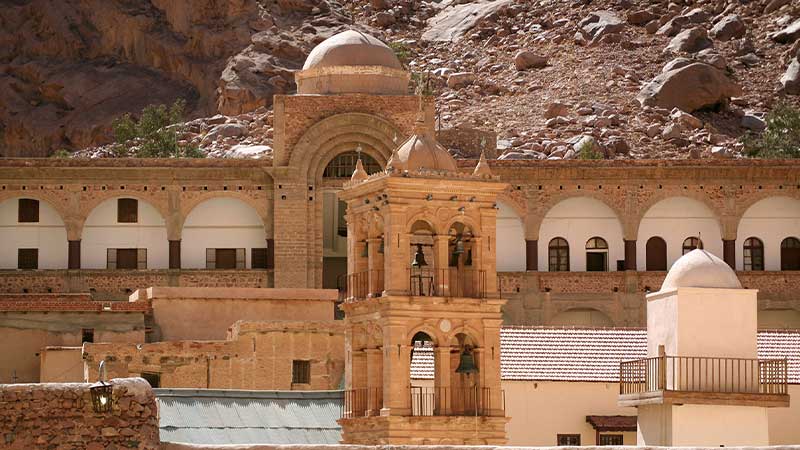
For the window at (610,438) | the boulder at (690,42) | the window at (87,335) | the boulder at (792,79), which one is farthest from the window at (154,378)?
the boulder at (690,42)

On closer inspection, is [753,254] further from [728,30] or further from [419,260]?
[728,30]

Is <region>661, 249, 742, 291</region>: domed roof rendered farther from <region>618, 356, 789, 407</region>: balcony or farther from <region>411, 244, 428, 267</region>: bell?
<region>411, 244, 428, 267</region>: bell

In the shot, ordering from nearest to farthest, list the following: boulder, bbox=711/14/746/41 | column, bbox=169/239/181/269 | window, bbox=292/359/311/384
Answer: window, bbox=292/359/311/384 → column, bbox=169/239/181/269 → boulder, bbox=711/14/746/41

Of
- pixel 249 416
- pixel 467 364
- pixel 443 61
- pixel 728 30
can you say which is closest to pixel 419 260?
pixel 467 364

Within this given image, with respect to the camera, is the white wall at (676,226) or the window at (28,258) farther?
the white wall at (676,226)

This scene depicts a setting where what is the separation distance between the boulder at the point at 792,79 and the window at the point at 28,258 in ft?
126

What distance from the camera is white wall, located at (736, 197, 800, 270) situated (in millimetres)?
62750

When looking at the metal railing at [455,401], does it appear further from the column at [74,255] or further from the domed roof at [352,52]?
the column at [74,255]

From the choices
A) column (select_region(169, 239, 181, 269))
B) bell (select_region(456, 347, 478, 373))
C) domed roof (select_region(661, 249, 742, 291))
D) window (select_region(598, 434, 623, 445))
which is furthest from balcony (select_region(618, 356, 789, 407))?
column (select_region(169, 239, 181, 269))

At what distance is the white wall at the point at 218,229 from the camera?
6222 cm

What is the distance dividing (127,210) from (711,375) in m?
32.9

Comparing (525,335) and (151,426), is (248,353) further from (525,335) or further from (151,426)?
(151,426)

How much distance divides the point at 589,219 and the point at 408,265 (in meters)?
27.3

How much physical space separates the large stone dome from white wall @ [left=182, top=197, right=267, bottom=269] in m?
3.62
